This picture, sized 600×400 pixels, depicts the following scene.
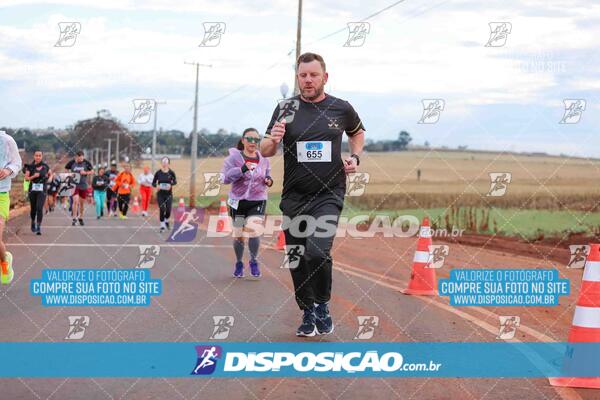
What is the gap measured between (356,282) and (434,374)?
19.6 ft

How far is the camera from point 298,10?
36906mm

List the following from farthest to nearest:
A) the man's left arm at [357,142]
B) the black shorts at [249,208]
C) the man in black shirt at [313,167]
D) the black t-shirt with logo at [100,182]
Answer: the black t-shirt with logo at [100,182], the black shorts at [249,208], the man's left arm at [357,142], the man in black shirt at [313,167]

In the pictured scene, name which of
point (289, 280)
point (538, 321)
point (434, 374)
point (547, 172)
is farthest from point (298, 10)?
point (434, 374)

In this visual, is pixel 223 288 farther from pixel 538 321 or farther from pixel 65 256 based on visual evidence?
pixel 65 256

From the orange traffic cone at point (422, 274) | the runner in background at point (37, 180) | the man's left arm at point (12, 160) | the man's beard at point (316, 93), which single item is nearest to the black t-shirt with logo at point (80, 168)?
the runner in background at point (37, 180)

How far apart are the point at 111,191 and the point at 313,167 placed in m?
26.6

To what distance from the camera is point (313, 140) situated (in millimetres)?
7930

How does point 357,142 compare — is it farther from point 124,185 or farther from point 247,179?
point 124,185

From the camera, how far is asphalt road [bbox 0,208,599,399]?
244 inches

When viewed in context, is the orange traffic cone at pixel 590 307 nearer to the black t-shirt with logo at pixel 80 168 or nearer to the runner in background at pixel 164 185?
the runner in background at pixel 164 185

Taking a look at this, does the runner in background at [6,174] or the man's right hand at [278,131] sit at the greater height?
the man's right hand at [278,131]

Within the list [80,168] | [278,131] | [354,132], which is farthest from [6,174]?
[80,168]

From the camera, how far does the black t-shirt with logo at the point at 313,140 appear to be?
26.1 feet

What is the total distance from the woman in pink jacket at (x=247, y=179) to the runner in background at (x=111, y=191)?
18303 millimetres
